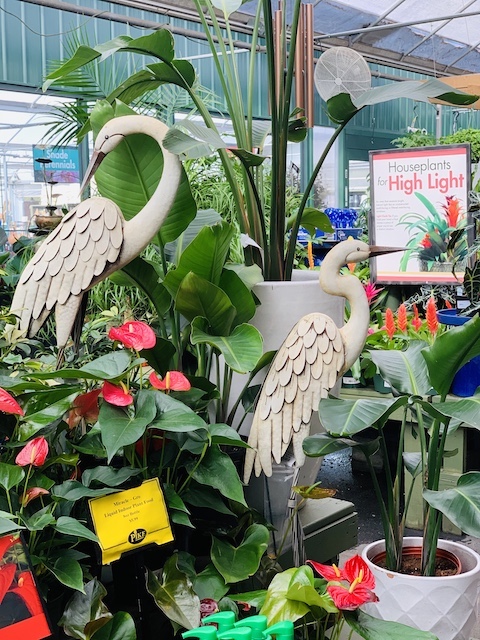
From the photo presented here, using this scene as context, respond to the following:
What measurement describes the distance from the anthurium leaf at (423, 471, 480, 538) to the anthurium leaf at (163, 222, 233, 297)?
2.22ft

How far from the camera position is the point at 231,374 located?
1.80 metres

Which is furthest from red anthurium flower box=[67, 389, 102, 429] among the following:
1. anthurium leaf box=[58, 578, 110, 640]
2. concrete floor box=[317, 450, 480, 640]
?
concrete floor box=[317, 450, 480, 640]

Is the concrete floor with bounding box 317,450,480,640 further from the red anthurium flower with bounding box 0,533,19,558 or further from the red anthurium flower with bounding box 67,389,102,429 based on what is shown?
the red anthurium flower with bounding box 0,533,19,558

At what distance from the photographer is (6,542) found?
3.54 ft

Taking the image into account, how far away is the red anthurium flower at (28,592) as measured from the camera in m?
1.10

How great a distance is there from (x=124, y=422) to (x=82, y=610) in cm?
32

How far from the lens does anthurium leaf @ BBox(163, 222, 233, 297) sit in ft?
5.38

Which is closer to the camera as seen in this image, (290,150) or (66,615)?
(66,615)

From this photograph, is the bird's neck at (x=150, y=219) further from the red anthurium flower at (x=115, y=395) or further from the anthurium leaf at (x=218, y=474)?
the anthurium leaf at (x=218, y=474)

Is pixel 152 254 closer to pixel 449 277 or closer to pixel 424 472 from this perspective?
pixel 449 277

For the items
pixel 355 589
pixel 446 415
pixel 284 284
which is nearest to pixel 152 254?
pixel 284 284

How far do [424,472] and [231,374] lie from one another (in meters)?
0.51

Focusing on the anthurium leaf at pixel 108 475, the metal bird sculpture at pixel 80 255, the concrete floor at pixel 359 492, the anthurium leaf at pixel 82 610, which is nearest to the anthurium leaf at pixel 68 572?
the anthurium leaf at pixel 82 610

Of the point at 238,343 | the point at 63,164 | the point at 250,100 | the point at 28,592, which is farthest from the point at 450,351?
the point at 63,164
